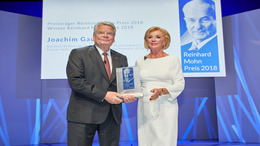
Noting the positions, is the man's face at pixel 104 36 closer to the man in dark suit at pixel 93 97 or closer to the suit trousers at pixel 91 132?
the man in dark suit at pixel 93 97

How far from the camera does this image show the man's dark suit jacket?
1.60 meters

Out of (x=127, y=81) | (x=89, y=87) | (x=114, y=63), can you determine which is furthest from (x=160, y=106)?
(x=89, y=87)

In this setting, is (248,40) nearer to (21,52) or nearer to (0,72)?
(21,52)

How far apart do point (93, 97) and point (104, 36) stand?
0.52 metres

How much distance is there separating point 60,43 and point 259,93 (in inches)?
140

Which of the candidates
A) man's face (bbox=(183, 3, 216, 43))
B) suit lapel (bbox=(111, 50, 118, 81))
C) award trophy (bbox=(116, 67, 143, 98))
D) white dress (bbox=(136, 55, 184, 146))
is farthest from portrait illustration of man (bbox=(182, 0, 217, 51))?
award trophy (bbox=(116, 67, 143, 98))

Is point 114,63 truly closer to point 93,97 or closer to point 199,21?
point 93,97

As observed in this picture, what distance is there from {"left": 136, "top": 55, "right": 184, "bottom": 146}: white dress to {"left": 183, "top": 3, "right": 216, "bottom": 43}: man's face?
221cm

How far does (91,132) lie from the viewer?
1666 millimetres

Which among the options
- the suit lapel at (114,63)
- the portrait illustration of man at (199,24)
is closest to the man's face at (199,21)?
the portrait illustration of man at (199,24)

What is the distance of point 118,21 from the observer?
12.8ft

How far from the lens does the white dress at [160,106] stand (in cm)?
186

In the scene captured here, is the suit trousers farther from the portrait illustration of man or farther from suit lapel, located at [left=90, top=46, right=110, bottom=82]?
the portrait illustration of man

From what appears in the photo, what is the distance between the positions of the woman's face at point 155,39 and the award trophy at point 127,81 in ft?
1.37
